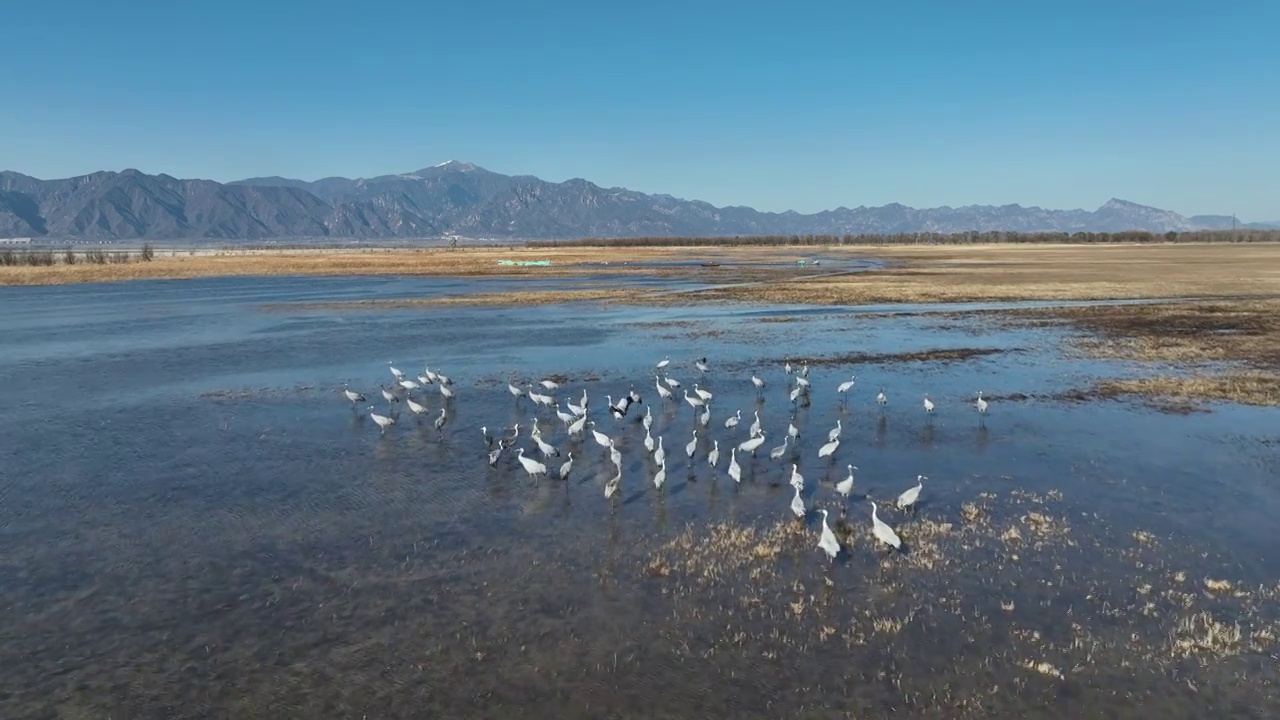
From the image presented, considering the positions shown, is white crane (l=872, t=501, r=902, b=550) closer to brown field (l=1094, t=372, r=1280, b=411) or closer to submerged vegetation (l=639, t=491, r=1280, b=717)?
submerged vegetation (l=639, t=491, r=1280, b=717)

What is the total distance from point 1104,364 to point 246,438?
29.0 meters

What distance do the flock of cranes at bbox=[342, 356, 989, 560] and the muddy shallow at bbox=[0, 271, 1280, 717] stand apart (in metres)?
0.32

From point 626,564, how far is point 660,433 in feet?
28.5

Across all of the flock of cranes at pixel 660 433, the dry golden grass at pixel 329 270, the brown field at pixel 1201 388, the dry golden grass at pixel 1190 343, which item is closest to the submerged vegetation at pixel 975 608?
the flock of cranes at pixel 660 433

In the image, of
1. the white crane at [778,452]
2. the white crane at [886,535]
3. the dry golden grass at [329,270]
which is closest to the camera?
the white crane at [886,535]

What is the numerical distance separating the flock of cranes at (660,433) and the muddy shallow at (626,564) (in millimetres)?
319

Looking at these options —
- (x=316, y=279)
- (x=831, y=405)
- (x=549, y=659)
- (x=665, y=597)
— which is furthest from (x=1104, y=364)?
(x=316, y=279)

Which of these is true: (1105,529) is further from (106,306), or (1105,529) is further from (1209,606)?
(106,306)

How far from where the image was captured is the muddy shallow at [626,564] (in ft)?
32.9

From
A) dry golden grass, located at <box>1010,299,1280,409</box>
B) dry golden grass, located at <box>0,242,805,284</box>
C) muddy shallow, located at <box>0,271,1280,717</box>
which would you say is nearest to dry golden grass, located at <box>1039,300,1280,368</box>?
dry golden grass, located at <box>1010,299,1280,409</box>

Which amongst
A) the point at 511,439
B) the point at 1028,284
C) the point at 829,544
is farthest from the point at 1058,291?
the point at 829,544

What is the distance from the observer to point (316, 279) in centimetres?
8256

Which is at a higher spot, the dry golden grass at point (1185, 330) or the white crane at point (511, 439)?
the dry golden grass at point (1185, 330)

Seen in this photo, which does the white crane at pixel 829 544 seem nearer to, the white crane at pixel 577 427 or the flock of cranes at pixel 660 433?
the flock of cranes at pixel 660 433
